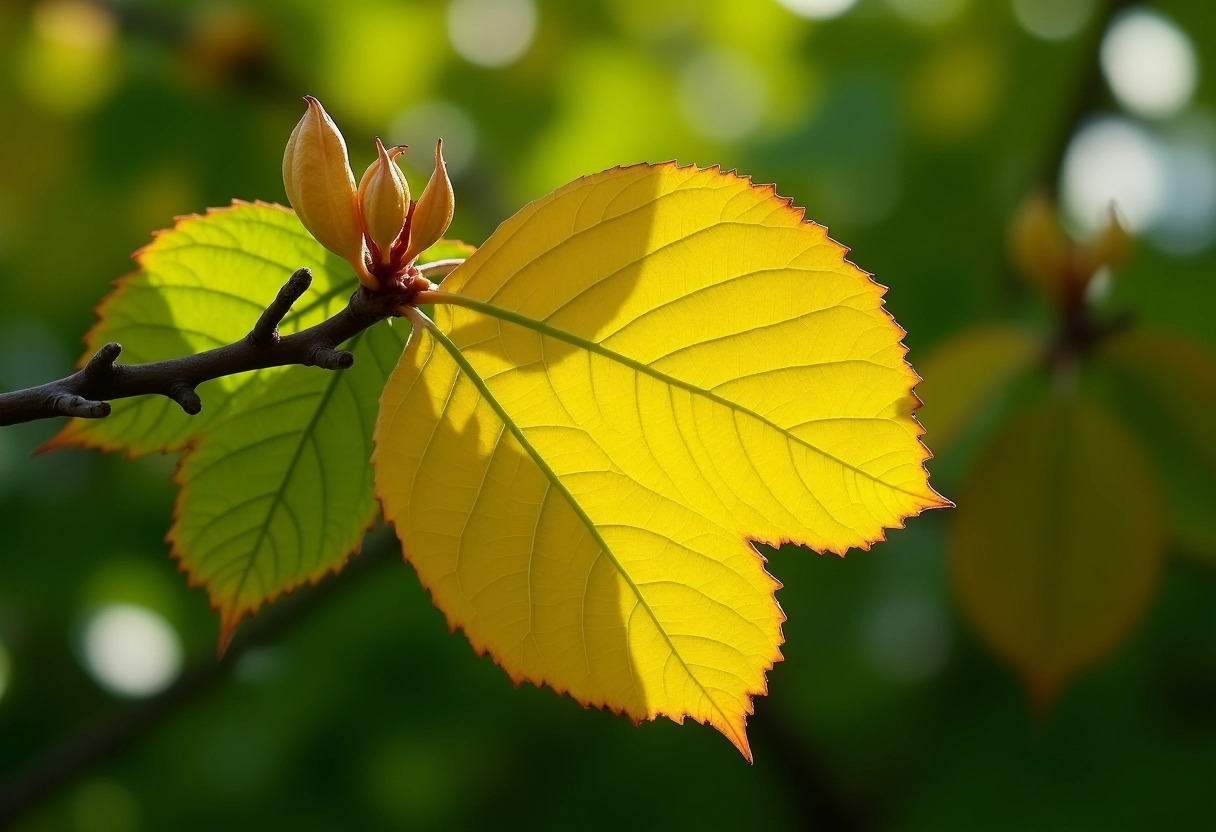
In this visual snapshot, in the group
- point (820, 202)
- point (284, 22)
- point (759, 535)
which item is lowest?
point (820, 202)

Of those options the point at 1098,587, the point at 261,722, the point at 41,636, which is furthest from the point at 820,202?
the point at 41,636

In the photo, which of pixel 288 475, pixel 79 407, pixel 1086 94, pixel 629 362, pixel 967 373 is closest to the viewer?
pixel 79 407

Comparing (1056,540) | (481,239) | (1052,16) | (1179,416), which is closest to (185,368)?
(1056,540)

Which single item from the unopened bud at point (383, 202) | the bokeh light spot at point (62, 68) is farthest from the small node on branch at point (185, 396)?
the bokeh light spot at point (62, 68)

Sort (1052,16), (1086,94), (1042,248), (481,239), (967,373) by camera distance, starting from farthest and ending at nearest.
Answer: (1052,16) < (481,239) < (1086,94) < (967,373) < (1042,248)

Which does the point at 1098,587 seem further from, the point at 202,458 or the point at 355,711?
the point at 355,711

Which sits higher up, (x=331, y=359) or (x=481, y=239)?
(x=331, y=359)

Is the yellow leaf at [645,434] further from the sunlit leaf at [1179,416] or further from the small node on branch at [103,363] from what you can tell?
the sunlit leaf at [1179,416]

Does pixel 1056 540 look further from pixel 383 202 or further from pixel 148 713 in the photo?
pixel 148 713

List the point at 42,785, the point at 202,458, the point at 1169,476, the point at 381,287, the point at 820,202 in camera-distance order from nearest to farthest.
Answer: the point at 381,287 → the point at 202,458 → the point at 42,785 → the point at 1169,476 → the point at 820,202
